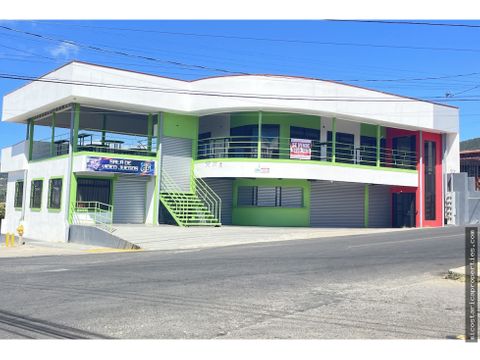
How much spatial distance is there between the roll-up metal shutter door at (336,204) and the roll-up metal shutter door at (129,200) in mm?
10628

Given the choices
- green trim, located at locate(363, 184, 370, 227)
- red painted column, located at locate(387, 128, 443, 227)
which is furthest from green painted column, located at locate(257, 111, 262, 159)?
red painted column, located at locate(387, 128, 443, 227)

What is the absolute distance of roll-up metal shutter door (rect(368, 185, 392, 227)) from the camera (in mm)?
35125

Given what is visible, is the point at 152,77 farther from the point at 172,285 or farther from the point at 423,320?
the point at 423,320

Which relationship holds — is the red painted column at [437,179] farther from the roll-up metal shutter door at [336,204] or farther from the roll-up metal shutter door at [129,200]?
the roll-up metal shutter door at [129,200]

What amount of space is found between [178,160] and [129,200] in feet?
12.4

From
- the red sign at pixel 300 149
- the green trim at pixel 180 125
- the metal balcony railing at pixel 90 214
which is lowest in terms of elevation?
Result: the metal balcony railing at pixel 90 214

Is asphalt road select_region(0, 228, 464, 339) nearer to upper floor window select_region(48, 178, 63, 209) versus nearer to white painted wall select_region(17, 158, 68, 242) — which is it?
white painted wall select_region(17, 158, 68, 242)

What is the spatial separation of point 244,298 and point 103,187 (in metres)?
21.3

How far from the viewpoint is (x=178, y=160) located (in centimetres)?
3059

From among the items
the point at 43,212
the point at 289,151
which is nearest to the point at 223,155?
the point at 289,151

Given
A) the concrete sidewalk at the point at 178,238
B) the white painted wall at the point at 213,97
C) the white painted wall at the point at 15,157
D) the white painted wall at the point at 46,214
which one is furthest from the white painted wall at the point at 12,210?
the concrete sidewalk at the point at 178,238

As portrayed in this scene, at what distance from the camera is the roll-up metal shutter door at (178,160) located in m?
30.1

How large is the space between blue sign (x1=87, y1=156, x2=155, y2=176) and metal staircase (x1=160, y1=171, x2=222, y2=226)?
1370 mm

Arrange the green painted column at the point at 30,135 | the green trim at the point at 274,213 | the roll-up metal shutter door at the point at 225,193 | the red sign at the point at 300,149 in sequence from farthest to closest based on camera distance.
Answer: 1. the green painted column at the point at 30,135
2. the roll-up metal shutter door at the point at 225,193
3. the green trim at the point at 274,213
4. the red sign at the point at 300,149
